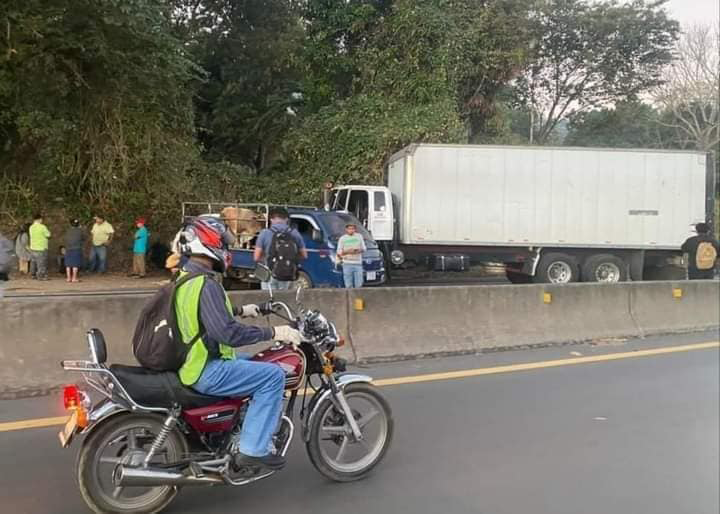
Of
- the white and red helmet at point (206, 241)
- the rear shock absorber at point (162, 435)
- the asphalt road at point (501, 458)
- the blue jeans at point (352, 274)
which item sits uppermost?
the white and red helmet at point (206, 241)

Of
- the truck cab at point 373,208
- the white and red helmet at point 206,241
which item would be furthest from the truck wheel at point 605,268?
the white and red helmet at point 206,241

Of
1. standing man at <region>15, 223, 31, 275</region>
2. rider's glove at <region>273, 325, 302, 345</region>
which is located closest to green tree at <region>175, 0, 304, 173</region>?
standing man at <region>15, 223, 31, 275</region>

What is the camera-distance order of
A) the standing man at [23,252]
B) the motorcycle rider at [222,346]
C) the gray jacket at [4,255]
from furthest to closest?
the standing man at [23,252] < the gray jacket at [4,255] < the motorcycle rider at [222,346]

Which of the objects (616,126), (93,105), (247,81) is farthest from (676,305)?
(616,126)

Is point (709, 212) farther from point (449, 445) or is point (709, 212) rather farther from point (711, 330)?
point (449, 445)

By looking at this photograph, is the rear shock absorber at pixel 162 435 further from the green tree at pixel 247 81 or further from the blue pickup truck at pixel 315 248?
the green tree at pixel 247 81

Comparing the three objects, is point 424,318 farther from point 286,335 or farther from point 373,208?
point 373,208

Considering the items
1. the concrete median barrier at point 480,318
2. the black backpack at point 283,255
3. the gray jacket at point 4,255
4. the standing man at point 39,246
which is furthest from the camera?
the standing man at point 39,246

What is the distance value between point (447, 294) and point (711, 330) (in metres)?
4.31

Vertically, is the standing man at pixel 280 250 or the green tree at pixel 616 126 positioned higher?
the green tree at pixel 616 126

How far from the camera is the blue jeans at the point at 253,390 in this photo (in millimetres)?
3583

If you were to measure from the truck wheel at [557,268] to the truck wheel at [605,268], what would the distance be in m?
0.30

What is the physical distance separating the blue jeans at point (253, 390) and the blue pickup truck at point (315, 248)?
9170 mm

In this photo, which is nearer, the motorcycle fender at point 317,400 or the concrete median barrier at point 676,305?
the motorcycle fender at point 317,400
